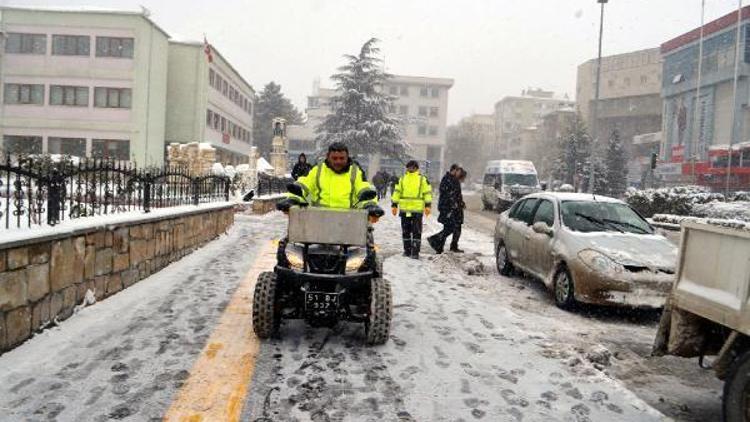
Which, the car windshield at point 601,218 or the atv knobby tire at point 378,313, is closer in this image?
the atv knobby tire at point 378,313

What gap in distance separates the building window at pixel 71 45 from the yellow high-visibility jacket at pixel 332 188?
1492 inches

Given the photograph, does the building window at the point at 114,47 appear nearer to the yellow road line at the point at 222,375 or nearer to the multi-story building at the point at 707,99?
→ the yellow road line at the point at 222,375

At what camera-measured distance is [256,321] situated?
5.22m

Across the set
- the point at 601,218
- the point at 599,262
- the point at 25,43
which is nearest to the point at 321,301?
the point at 599,262

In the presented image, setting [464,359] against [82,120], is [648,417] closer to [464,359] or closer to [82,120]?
[464,359]

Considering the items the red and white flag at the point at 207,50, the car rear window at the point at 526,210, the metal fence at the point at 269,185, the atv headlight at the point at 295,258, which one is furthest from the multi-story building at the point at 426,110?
the atv headlight at the point at 295,258

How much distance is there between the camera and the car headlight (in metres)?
6.93

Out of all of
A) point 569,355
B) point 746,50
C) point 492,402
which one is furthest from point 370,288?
point 746,50

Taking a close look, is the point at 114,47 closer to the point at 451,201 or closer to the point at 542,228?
the point at 451,201

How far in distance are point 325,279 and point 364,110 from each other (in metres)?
39.2

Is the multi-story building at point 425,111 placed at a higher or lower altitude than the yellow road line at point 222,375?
higher

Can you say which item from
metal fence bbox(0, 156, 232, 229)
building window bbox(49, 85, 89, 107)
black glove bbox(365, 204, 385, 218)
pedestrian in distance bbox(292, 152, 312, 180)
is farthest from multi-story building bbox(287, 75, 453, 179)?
black glove bbox(365, 204, 385, 218)

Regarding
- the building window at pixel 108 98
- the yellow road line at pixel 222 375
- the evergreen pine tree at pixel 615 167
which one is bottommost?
the yellow road line at pixel 222 375

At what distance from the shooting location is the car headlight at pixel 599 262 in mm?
6934
